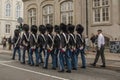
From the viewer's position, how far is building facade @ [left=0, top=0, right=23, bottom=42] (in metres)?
64.4

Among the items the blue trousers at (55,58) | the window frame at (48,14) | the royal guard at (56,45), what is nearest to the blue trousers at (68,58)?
the royal guard at (56,45)

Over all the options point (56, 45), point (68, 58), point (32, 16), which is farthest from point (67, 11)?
point (68, 58)

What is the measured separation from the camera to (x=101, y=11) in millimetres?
26719

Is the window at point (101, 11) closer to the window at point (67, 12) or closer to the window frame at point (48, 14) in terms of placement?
the window at point (67, 12)

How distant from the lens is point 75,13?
28797 mm

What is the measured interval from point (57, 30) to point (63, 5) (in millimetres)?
16420

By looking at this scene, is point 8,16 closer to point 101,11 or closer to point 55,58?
point 101,11

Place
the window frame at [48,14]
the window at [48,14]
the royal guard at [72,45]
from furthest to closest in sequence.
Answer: the window at [48,14], the window frame at [48,14], the royal guard at [72,45]

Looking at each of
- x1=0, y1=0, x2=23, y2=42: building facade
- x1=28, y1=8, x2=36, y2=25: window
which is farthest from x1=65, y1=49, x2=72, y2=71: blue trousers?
x1=0, y1=0, x2=23, y2=42: building facade

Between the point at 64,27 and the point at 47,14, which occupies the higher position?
the point at 47,14

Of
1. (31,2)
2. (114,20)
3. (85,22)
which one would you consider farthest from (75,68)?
(31,2)

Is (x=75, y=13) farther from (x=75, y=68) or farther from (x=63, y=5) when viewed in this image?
(x=75, y=68)

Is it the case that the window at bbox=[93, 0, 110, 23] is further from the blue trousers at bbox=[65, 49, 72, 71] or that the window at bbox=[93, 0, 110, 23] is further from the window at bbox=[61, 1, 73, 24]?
the blue trousers at bbox=[65, 49, 72, 71]

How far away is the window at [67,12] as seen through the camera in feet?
97.7
